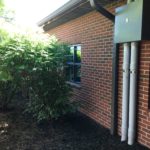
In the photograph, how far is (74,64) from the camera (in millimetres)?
9555

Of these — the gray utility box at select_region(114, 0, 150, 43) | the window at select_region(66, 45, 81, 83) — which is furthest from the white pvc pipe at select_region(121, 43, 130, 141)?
the window at select_region(66, 45, 81, 83)

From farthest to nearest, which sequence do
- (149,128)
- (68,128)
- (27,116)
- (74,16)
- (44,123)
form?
(74,16) → (27,116) → (44,123) → (68,128) → (149,128)

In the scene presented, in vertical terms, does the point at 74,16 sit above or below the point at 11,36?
above

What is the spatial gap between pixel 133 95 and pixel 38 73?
2.61 meters

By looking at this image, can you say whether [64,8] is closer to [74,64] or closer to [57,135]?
[74,64]

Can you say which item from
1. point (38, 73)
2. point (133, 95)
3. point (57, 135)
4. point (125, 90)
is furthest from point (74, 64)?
point (133, 95)

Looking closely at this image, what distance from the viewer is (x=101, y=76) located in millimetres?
7270

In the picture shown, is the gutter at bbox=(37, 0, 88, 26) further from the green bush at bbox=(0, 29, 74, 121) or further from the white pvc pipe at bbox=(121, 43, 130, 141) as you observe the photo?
the white pvc pipe at bbox=(121, 43, 130, 141)

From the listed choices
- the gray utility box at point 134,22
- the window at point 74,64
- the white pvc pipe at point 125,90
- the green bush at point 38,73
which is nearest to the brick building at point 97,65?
the window at point 74,64

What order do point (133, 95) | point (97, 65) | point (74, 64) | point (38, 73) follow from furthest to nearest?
point (74, 64) → point (97, 65) → point (38, 73) → point (133, 95)

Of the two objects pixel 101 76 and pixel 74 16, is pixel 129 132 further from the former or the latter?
pixel 74 16

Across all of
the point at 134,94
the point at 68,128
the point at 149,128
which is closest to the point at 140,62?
the point at 134,94

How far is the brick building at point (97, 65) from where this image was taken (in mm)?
5562

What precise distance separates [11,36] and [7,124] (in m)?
2.17
